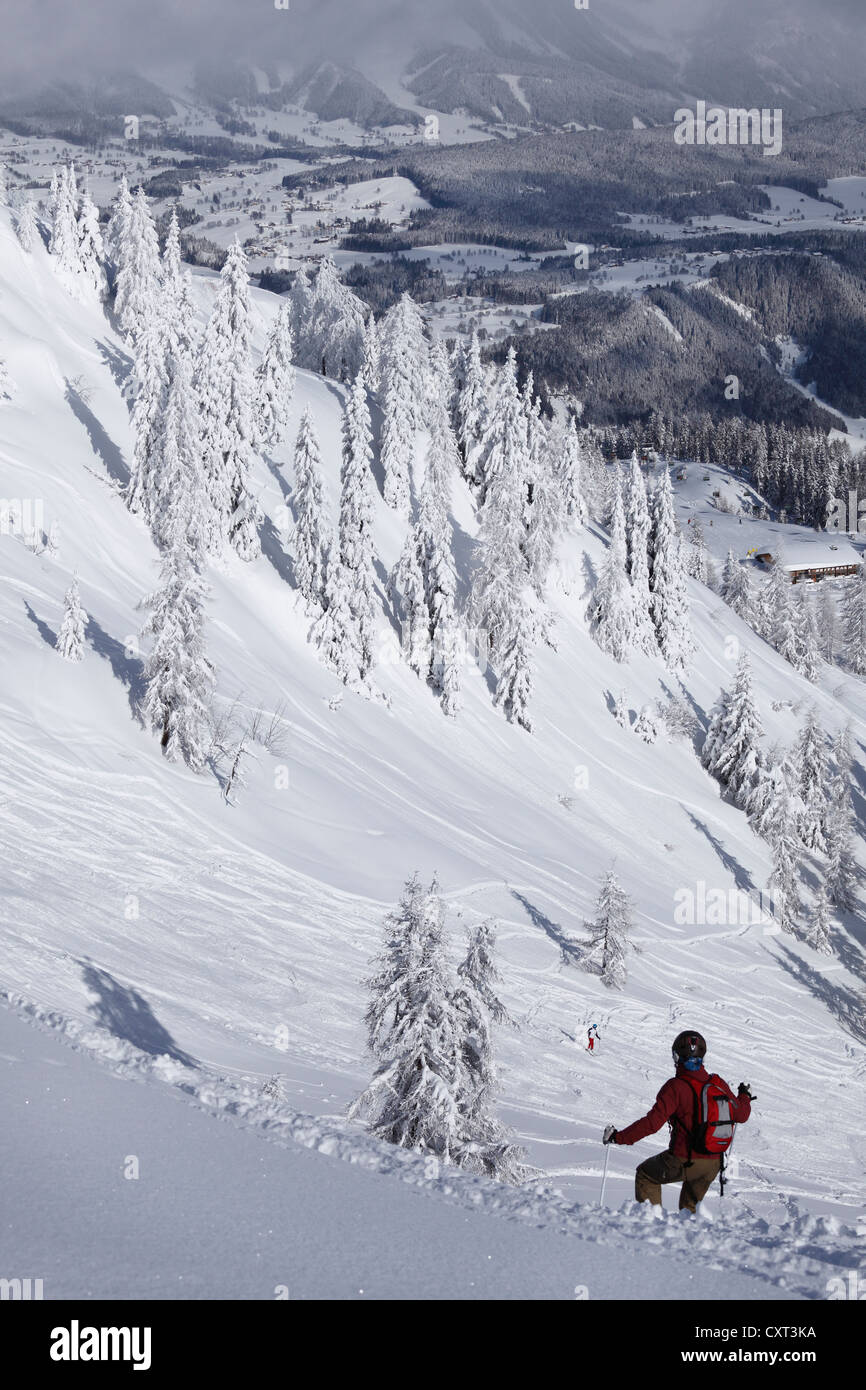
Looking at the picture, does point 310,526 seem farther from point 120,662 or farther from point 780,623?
point 780,623

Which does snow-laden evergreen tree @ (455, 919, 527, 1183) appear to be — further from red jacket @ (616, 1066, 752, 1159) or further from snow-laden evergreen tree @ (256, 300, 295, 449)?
snow-laden evergreen tree @ (256, 300, 295, 449)

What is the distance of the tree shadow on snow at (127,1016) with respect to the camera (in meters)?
12.9

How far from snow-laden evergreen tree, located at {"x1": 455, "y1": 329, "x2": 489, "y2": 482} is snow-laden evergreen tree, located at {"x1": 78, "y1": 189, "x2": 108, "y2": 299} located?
2258 cm

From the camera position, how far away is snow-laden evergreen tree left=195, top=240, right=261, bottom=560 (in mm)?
44062

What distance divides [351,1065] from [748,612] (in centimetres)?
8234

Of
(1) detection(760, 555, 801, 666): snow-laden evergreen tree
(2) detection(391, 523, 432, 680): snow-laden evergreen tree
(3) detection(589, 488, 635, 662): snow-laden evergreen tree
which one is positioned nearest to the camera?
(2) detection(391, 523, 432, 680): snow-laden evergreen tree

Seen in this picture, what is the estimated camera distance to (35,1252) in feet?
18.2

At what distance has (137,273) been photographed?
56094 millimetres

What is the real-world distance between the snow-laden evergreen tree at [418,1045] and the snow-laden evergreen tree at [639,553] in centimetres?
5259

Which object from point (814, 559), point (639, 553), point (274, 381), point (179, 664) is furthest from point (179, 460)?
point (814, 559)

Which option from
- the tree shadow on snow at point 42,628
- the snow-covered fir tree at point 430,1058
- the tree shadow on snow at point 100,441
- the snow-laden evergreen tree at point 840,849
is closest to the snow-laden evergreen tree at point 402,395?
the tree shadow on snow at point 100,441

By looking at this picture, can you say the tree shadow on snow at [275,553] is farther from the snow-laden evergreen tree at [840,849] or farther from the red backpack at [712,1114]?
the red backpack at [712,1114]

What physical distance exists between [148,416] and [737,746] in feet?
116

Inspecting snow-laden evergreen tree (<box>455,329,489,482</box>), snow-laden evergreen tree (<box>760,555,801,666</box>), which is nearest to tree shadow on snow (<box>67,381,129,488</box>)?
snow-laden evergreen tree (<box>455,329,489,482</box>)
